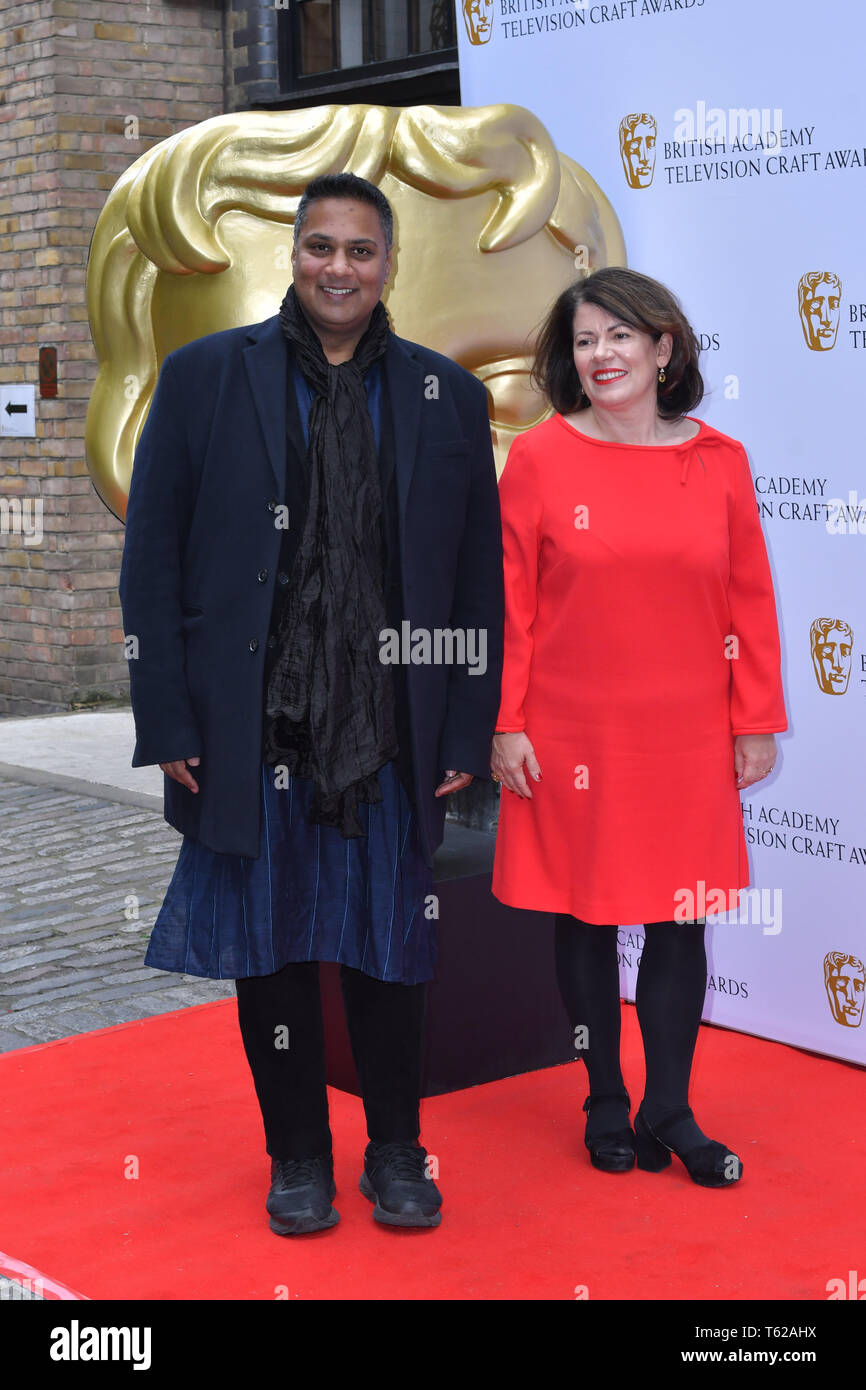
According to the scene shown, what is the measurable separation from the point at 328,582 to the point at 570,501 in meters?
0.58

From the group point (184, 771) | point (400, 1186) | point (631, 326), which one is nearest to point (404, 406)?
point (631, 326)

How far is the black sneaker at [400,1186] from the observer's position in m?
3.36

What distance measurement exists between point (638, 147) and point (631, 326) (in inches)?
48.8

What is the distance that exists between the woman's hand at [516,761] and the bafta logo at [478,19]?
7.40 ft

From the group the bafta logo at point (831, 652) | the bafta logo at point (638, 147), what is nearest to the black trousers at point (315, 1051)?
the bafta logo at point (831, 652)

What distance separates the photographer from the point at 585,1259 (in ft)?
10.6

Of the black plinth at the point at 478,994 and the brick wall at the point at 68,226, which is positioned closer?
the black plinth at the point at 478,994

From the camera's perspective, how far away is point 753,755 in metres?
3.58

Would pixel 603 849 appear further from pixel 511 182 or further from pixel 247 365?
pixel 511 182

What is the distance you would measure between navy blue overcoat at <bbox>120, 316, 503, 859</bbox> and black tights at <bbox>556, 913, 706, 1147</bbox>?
0.55 metres

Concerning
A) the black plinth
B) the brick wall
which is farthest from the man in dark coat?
the brick wall

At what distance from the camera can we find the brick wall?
905 centimetres

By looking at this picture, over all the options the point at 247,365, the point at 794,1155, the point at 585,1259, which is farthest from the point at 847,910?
the point at 247,365

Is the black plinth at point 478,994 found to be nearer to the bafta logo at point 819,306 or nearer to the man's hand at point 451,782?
the man's hand at point 451,782
